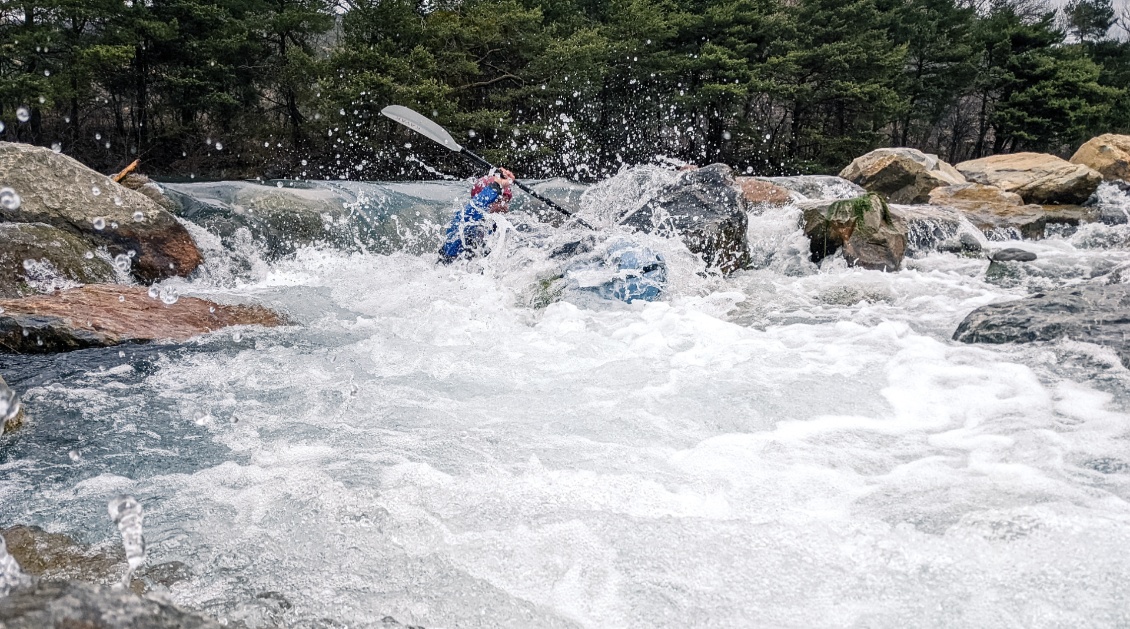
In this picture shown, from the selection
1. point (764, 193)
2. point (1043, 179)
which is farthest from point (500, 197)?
point (1043, 179)

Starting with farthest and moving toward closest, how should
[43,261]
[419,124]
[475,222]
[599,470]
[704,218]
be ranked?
[704,218] → [419,124] → [475,222] → [43,261] → [599,470]

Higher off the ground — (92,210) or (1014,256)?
(92,210)

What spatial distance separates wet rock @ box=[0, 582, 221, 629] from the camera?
34.3 inches

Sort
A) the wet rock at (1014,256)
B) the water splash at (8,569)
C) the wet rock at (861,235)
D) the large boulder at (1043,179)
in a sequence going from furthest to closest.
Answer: the large boulder at (1043,179), the wet rock at (1014,256), the wet rock at (861,235), the water splash at (8,569)

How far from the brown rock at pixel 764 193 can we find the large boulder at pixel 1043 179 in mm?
5926

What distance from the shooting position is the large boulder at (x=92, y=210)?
5301mm

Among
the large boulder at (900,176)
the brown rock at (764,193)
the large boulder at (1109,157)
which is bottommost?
the brown rock at (764,193)

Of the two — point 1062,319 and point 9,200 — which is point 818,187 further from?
point 9,200

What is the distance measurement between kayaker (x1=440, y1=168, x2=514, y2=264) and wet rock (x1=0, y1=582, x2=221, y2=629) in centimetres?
520

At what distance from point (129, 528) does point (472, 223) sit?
14.4 feet

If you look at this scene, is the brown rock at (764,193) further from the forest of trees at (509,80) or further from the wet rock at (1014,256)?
the forest of trees at (509,80)

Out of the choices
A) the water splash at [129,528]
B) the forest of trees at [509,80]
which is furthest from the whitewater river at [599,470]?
the forest of trees at [509,80]

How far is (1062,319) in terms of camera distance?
3.95 meters

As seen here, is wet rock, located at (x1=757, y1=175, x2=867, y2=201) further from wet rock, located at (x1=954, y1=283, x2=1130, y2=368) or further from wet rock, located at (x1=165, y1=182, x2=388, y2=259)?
wet rock, located at (x1=954, y1=283, x2=1130, y2=368)
